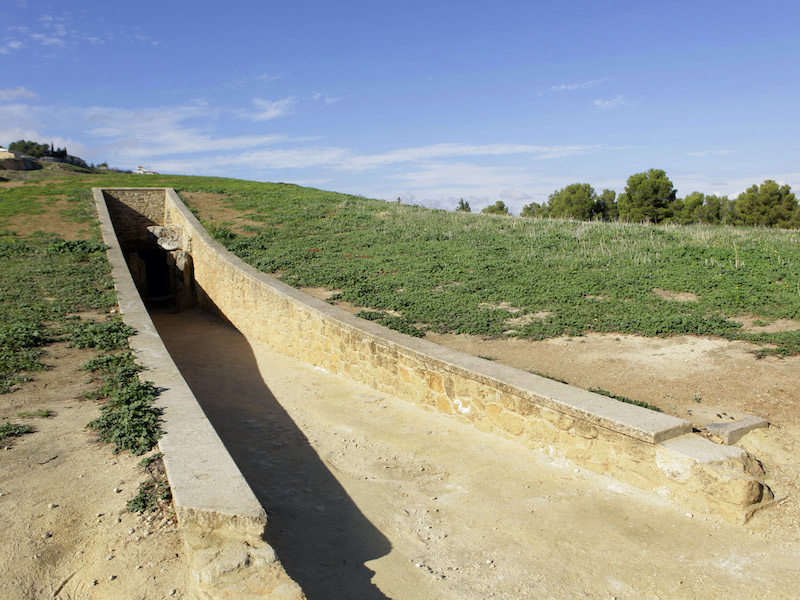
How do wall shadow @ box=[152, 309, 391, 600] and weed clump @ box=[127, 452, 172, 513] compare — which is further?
wall shadow @ box=[152, 309, 391, 600]

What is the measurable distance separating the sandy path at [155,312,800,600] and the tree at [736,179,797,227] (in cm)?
3153

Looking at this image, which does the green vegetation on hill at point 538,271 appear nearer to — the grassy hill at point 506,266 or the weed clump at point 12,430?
the grassy hill at point 506,266

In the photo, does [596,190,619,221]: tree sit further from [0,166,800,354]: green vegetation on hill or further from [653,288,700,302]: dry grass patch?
[653,288,700,302]: dry grass patch

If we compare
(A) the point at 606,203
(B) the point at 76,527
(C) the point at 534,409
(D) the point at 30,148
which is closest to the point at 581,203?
(A) the point at 606,203

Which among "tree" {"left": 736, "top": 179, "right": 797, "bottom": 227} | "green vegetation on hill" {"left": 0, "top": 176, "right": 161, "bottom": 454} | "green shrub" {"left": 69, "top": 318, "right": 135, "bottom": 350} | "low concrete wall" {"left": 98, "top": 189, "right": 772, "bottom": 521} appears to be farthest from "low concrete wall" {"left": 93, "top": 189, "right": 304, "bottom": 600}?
"tree" {"left": 736, "top": 179, "right": 797, "bottom": 227}

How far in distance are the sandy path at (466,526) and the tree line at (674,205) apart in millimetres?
24726

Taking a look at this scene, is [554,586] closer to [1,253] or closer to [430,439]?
[430,439]

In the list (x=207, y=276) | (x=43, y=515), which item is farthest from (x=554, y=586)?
(x=207, y=276)

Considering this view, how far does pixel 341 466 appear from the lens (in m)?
5.79

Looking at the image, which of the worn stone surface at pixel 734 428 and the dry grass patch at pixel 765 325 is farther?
the dry grass patch at pixel 765 325

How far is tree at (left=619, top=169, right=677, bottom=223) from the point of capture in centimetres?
3444

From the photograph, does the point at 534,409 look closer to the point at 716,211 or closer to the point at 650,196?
the point at 650,196

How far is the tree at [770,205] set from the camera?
30.5m

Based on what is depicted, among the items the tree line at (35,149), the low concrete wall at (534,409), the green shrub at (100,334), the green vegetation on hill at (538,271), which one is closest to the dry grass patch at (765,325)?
the green vegetation on hill at (538,271)
